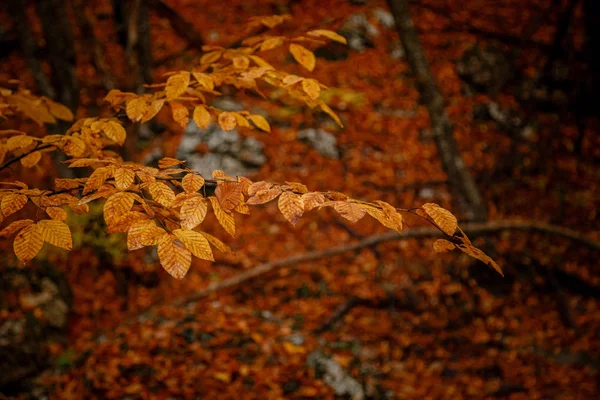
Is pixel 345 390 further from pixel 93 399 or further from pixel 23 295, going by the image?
pixel 23 295

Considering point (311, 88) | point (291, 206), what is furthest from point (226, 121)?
point (291, 206)

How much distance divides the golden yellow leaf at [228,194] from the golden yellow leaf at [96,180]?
16.7 inches

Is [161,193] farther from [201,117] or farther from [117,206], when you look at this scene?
[201,117]

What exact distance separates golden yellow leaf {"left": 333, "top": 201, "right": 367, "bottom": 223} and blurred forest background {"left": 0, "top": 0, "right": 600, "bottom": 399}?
1.62 meters

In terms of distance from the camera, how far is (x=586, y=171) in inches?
229

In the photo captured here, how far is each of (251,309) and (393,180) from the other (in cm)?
287

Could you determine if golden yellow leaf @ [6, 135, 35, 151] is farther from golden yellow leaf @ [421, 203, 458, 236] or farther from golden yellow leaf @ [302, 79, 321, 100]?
golden yellow leaf @ [421, 203, 458, 236]

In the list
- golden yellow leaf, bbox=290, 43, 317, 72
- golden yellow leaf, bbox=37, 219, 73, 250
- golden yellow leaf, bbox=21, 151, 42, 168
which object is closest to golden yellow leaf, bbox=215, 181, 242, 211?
golden yellow leaf, bbox=37, 219, 73, 250

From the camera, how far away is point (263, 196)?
148 cm

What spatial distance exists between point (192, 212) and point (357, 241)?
424 centimetres

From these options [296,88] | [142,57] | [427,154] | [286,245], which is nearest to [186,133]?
[142,57]

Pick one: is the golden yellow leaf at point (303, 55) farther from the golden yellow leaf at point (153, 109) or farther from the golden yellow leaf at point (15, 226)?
the golden yellow leaf at point (15, 226)

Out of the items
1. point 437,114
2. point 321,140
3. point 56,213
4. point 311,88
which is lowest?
point 321,140

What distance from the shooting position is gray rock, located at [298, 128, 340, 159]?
6527mm
